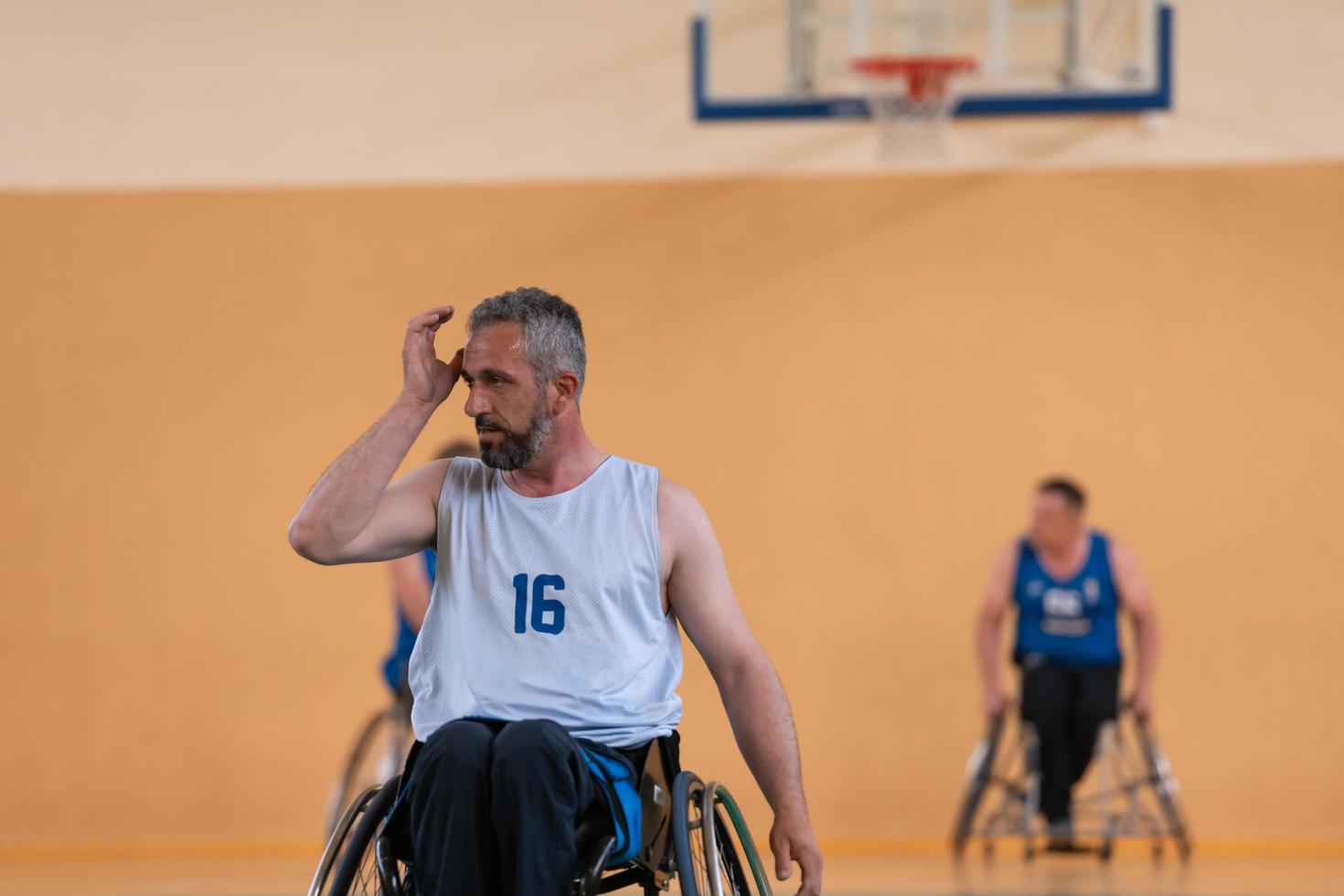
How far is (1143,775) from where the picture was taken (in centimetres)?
611

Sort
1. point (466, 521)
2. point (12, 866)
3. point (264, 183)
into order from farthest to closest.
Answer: point (264, 183) < point (12, 866) < point (466, 521)

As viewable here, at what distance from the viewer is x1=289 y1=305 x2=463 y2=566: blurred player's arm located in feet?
7.60

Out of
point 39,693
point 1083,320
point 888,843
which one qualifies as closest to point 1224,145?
point 1083,320

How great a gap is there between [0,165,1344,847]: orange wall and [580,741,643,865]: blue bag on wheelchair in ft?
12.9

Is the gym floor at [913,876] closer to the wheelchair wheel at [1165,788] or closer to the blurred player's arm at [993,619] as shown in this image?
the wheelchair wheel at [1165,788]

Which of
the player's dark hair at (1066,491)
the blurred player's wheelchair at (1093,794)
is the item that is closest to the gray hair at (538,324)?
the blurred player's wheelchair at (1093,794)

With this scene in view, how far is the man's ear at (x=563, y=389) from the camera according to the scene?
7.97 feet

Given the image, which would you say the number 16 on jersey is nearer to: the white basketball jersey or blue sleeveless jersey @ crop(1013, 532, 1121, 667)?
the white basketball jersey

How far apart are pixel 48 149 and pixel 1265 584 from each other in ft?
14.6

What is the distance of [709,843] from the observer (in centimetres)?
223

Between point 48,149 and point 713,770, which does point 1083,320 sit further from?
point 48,149

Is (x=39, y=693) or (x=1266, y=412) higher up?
(x=1266, y=412)

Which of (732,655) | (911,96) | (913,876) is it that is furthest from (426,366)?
(913,876)

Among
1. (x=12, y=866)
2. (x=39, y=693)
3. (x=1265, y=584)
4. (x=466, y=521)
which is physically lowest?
(x=12, y=866)
